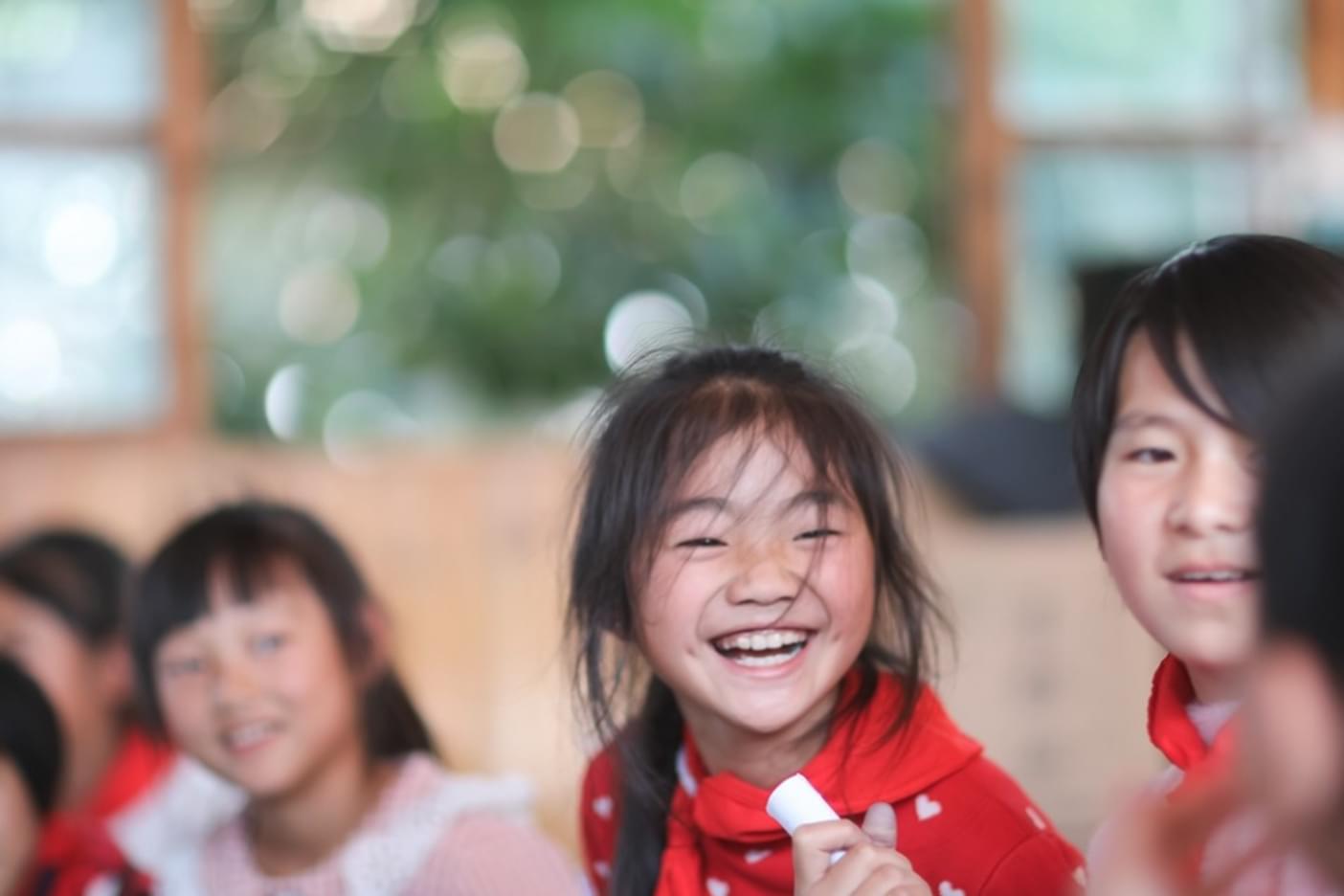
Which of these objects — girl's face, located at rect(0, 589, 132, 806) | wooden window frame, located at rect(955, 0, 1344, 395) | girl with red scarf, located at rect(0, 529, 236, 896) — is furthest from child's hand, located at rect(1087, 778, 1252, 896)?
wooden window frame, located at rect(955, 0, 1344, 395)

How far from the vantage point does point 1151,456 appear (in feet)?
2.98

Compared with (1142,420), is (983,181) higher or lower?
higher

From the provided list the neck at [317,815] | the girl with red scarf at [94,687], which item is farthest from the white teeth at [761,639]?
the girl with red scarf at [94,687]

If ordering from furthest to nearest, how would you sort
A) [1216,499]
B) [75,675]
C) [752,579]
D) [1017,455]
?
[1017,455] < [75,675] < [752,579] < [1216,499]

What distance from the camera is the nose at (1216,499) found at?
868 millimetres

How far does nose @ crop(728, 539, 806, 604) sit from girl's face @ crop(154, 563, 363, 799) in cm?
51

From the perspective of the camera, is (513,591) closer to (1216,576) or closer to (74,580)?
(74,580)

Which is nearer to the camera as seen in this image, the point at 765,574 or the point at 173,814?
the point at 765,574

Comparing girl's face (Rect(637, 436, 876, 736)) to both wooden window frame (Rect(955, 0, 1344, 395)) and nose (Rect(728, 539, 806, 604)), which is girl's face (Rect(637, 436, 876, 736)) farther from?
wooden window frame (Rect(955, 0, 1344, 395))

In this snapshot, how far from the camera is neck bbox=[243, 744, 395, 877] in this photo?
142 centimetres

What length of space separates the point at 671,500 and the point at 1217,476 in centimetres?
34

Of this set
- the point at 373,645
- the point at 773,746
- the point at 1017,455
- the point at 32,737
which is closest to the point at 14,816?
the point at 32,737

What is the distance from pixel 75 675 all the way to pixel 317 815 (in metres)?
0.62

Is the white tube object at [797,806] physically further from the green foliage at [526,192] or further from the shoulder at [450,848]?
the green foliage at [526,192]
